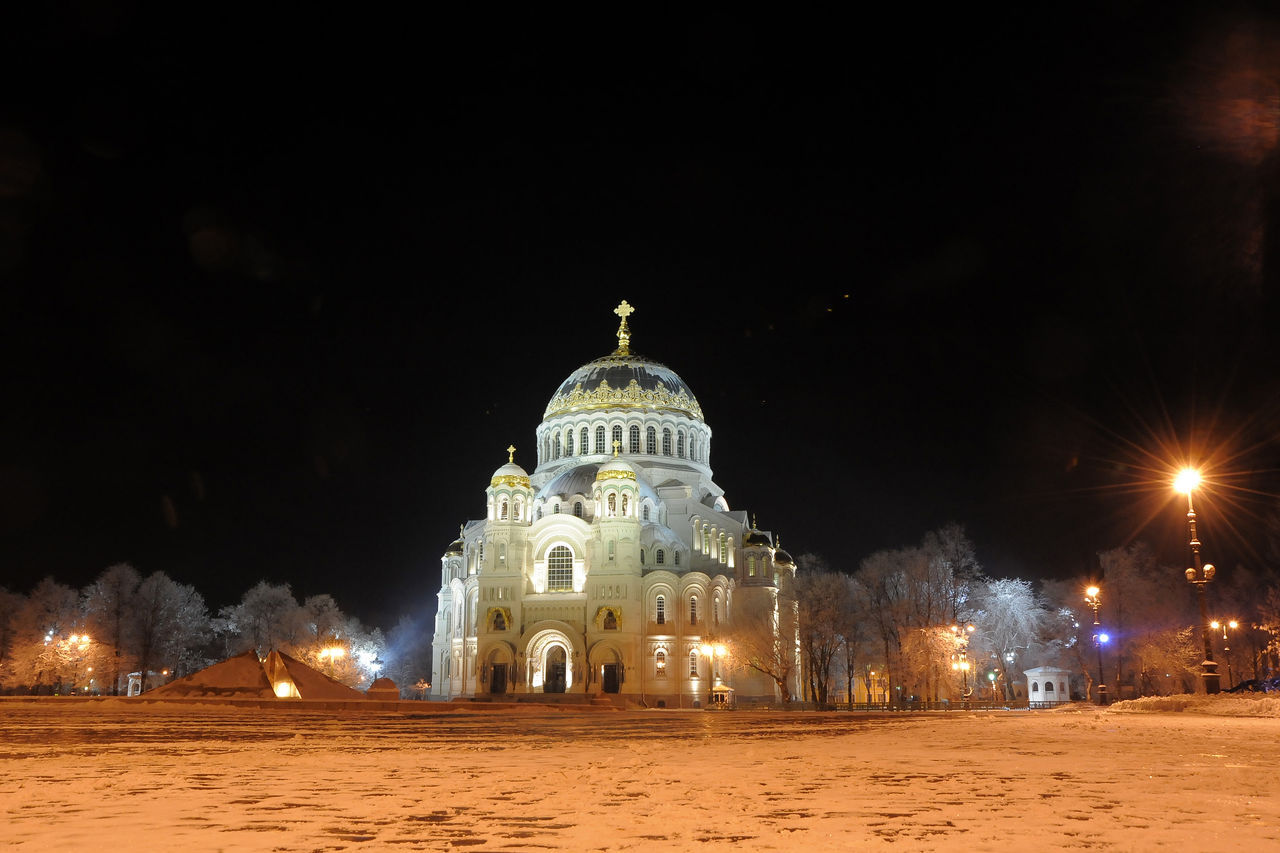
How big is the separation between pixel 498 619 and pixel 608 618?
5557mm

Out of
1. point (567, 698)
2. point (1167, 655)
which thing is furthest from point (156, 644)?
point (1167, 655)

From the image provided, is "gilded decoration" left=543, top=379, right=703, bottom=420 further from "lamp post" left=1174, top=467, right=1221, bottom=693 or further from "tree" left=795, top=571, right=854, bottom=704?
"lamp post" left=1174, top=467, right=1221, bottom=693

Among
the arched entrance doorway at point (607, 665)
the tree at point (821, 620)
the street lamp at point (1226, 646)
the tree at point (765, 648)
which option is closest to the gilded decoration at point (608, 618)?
the arched entrance doorway at point (607, 665)

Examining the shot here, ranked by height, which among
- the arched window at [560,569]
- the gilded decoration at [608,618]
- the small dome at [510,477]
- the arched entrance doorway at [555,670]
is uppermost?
the small dome at [510,477]

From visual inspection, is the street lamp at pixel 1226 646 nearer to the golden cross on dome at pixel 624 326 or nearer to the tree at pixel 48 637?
the golden cross on dome at pixel 624 326

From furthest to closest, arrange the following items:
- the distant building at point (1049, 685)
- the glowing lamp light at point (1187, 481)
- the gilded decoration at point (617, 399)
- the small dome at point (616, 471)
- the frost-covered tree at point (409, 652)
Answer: the frost-covered tree at point (409, 652) → the gilded decoration at point (617, 399) → the small dome at point (616, 471) → the distant building at point (1049, 685) → the glowing lamp light at point (1187, 481)

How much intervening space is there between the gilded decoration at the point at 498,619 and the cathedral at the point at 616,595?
0.23 feet

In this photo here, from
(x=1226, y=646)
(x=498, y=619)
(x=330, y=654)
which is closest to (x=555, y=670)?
(x=498, y=619)

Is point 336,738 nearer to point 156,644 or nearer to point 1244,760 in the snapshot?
point 1244,760

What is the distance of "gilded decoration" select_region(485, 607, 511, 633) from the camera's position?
5106cm

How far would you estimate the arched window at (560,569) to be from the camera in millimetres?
52719

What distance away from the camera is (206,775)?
338 inches

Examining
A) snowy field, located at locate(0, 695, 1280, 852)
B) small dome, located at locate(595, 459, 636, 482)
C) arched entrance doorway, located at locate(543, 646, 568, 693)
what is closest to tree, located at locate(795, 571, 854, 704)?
small dome, located at locate(595, 459, 636, 482)

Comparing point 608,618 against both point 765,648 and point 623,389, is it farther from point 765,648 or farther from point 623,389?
point 623,389
